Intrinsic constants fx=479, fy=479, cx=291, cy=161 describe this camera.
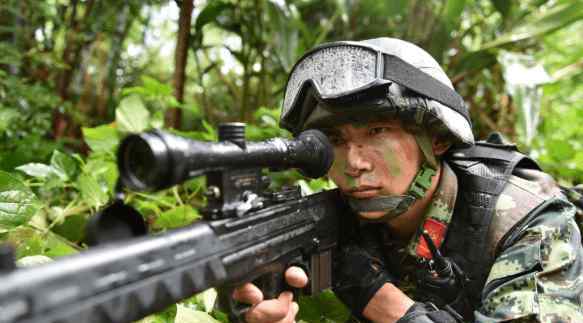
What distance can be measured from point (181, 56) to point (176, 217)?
96 centimetres

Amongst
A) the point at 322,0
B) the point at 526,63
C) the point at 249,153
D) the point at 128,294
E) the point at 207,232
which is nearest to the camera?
the point at 128,294

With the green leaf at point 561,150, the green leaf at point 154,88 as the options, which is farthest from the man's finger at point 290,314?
the green leaf at point 561,150

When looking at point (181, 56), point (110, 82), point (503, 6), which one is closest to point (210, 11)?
point (181, 56)

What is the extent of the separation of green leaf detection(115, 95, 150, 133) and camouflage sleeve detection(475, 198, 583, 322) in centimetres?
157

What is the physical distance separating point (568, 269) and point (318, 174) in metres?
0.72

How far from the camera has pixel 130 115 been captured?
215cm

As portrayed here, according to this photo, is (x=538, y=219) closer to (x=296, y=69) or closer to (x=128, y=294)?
(x=296, y=69)

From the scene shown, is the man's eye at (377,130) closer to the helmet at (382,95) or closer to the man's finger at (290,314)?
the helmet at (382,95)

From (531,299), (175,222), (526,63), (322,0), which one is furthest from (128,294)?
(322,0)

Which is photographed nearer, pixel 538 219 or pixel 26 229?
pixel 538 219

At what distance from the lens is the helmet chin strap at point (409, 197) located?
138 cm

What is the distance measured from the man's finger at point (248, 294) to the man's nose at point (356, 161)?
1.44 feet

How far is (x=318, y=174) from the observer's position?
1.27 m

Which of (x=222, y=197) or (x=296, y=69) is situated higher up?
(x=296, y=69)
